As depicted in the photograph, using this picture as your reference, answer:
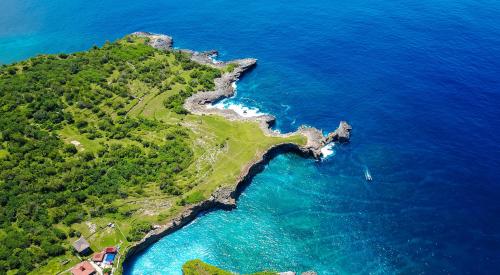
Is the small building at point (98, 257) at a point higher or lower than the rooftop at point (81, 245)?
lower

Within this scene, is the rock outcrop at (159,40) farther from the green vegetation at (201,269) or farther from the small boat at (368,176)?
the green vegetation at (201,269)

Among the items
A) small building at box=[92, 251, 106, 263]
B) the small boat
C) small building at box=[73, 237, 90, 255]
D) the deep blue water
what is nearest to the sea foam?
the deep blue water

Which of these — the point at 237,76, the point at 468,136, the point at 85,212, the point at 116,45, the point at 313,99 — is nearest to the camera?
the point at 85,212

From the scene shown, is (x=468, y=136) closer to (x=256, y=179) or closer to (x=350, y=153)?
(x=350, y=153)

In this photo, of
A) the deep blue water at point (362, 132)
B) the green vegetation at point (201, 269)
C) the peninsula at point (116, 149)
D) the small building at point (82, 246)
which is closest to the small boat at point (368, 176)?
the deep blue water at point (362, 132)

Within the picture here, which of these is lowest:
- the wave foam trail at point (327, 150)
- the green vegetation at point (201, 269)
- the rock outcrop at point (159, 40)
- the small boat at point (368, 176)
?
the green vegetation at point (201, 269)

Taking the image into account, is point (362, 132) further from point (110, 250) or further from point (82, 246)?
point (82, 246)

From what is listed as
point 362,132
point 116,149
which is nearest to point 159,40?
point 116,149

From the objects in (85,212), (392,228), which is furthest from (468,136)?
(85,212)
